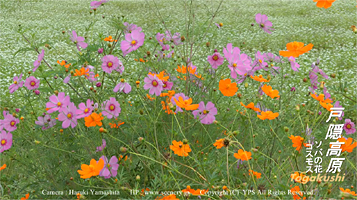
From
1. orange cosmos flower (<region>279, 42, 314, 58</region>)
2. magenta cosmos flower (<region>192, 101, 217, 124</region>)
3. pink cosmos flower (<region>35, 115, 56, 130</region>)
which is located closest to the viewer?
orange cosmos flower (<region>279, 42, 314, 58</region>)

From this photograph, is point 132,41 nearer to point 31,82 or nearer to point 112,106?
point 112,106

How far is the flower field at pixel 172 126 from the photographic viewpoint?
1403 mm

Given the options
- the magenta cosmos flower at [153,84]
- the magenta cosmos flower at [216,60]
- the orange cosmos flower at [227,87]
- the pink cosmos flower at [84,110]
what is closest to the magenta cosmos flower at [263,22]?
the magenta cosmos flower at [216,60]

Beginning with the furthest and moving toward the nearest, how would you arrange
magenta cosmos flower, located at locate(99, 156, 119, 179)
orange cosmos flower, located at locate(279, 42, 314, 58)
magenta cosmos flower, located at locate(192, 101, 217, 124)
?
magenta cosmos flower, located at locate(192, 101, 217, 124) < orange cosmos flower, located at locate(279, 42, 314, 58) < magenta cosmos flower, located at locate(99, 156, 119, 179)

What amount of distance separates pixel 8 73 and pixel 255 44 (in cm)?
490

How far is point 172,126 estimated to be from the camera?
4.38 feet

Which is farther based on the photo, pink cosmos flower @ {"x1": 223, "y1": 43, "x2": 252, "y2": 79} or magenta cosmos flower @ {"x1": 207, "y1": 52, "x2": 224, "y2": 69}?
magenta cosmos flower @ {"x1": 207, "y1": 52, "x2": 224, "y2": 69}

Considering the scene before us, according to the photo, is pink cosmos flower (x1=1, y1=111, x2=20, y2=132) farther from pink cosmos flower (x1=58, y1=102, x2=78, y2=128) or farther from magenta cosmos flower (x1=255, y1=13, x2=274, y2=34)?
magenta cosmos flower (x1=255, y1=13, x2=274, y2=34)

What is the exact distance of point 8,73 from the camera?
17.6ft

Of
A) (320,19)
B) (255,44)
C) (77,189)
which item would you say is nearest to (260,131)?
(77,189)

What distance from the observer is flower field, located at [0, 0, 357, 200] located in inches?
55.2

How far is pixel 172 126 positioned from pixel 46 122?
820mm

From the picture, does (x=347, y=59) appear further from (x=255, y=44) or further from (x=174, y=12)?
(x=174, y=12)

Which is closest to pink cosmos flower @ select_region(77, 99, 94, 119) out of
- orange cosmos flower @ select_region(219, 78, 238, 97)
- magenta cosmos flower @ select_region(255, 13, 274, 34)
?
orange cosmos flower @ select_region(219, 78, 238, 97)
